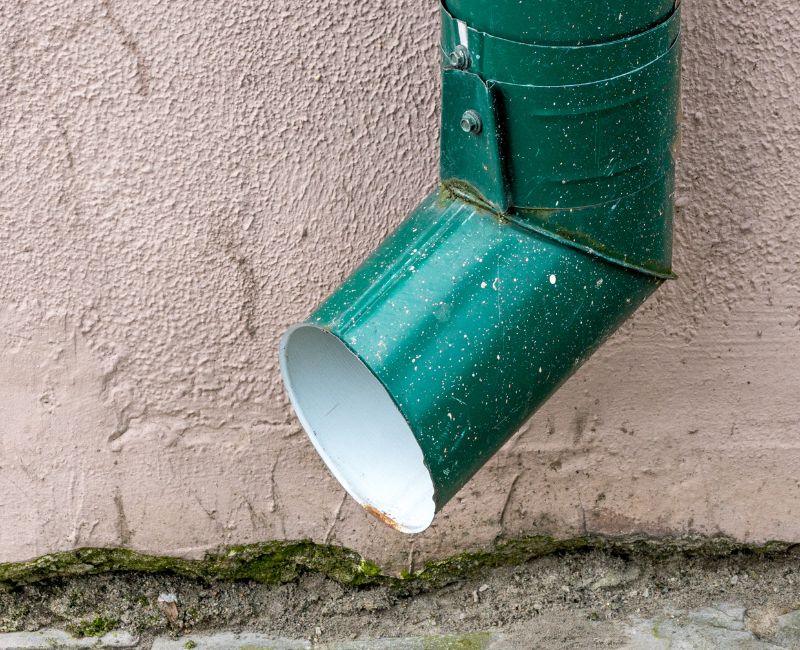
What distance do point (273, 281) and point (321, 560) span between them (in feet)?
2.00

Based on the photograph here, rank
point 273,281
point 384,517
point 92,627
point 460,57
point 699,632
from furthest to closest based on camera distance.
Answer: point 92,627
point 699,632
point 273,281
point 384,517
point 460,57

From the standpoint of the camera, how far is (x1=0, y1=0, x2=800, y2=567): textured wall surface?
145cm

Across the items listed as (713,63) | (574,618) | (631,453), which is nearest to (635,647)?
(574,618)

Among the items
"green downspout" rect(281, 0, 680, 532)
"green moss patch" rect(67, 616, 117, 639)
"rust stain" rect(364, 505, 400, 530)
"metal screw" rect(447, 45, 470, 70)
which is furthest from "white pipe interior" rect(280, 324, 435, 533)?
"green moss patch" rect(67, 616, 117, 639)

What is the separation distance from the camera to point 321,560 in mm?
1868

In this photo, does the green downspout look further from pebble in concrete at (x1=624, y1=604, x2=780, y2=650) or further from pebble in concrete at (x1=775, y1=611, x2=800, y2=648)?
pebble in concrete at (x1=775, y1=611, x2=800, y2=648)

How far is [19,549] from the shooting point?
72.7 inches

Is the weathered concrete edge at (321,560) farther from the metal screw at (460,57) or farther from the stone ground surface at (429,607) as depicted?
the metal screw at (460,57)

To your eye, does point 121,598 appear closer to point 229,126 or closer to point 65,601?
point 65,601

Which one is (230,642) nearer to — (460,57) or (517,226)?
(517,226)

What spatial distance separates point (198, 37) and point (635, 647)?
136 centimetres

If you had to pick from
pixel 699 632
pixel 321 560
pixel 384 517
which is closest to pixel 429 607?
pixel 321 560

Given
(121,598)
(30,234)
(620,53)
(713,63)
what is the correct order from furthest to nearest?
1. (121,598)
2. (30,234)
3. (713,63)
4. (620,53)

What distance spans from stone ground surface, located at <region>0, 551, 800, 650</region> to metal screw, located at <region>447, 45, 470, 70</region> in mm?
1122
